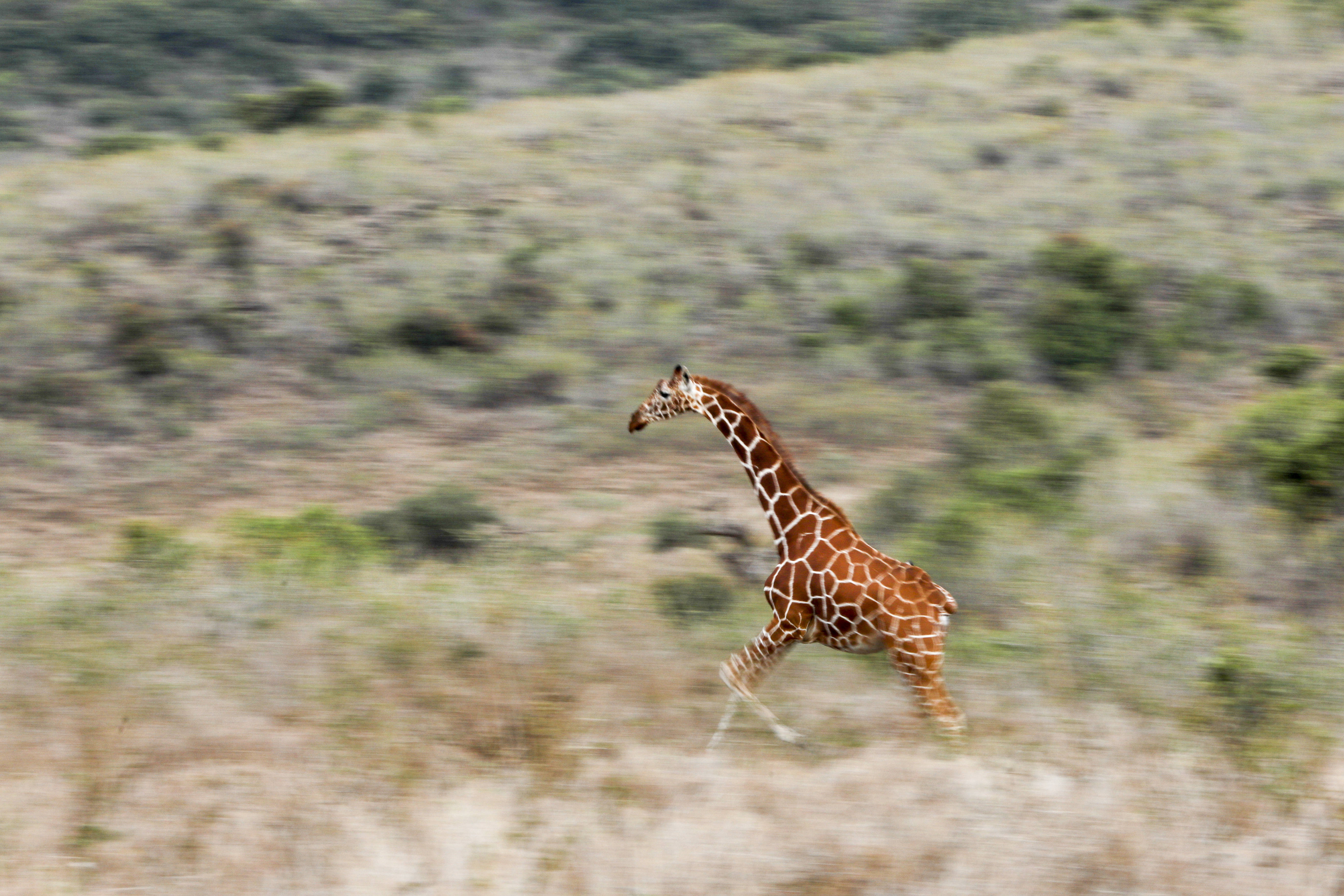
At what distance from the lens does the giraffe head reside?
217 inches

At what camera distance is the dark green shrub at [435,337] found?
13.7 meters

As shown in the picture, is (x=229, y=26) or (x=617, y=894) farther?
(x=229, y=26)

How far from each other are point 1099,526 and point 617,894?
5.06m

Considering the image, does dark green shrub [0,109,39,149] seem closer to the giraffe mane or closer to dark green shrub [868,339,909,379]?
dark green shrub [868,339,909,379]

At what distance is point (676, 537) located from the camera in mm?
9023

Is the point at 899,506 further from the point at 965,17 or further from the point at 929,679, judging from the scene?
the point at 965,17

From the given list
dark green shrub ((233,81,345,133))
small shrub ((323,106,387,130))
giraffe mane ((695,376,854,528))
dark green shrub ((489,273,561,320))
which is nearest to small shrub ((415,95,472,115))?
small shrub ((323,106,387,130))

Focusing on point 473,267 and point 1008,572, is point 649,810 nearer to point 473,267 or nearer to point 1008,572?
point 1008,572

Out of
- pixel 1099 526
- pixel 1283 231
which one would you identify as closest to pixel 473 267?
pixel 1099 526

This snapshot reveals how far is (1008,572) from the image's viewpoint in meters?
7.62

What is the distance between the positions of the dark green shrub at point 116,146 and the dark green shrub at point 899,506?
15.5m

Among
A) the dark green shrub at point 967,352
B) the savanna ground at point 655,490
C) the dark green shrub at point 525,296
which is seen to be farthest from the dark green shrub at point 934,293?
the dark green shrub at point 525,296

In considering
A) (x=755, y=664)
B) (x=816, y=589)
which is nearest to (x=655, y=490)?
(x=755, y=664)

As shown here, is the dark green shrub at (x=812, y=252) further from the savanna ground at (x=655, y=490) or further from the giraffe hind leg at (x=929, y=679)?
the giraffe hind leg at (x=929, y=679)
